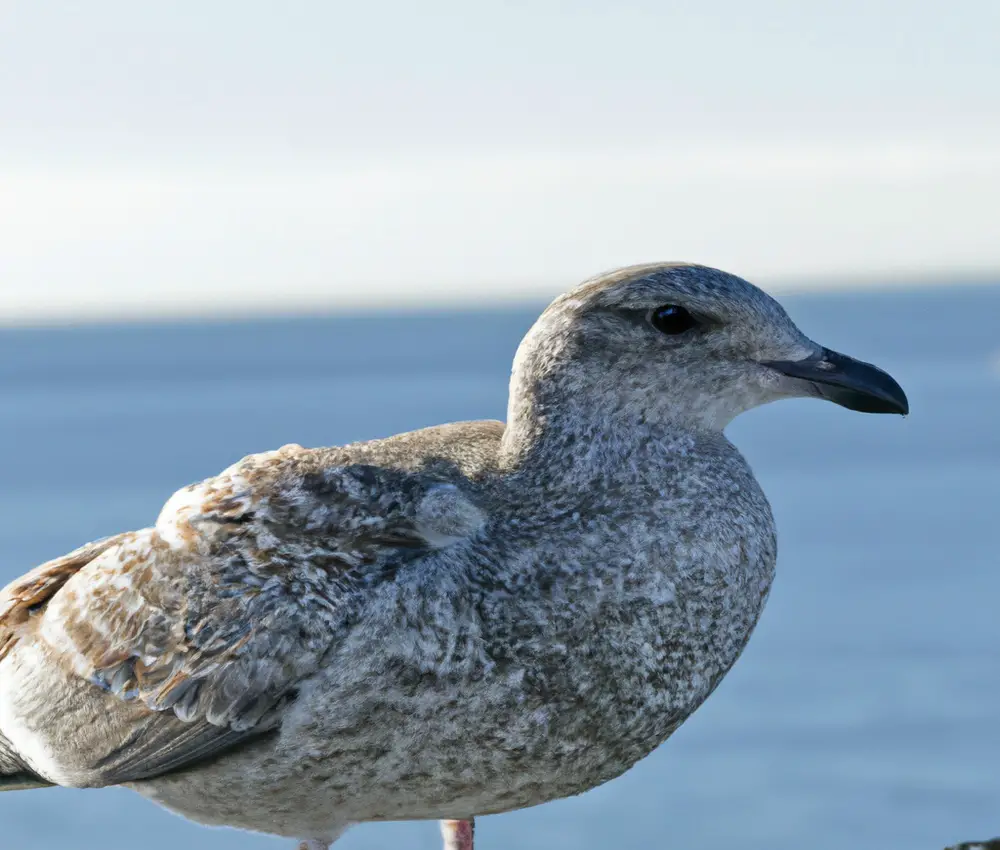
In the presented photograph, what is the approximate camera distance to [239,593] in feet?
13.2

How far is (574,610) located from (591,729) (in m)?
0.29

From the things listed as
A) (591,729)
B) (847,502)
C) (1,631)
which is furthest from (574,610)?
(847,502)

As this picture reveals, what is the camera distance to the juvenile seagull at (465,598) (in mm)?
3932

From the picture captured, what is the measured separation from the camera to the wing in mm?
3959

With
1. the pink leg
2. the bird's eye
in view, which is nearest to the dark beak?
the bird's eye

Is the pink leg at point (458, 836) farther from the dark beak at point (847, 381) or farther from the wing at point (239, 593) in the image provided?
the dark beak at point (847, 381)

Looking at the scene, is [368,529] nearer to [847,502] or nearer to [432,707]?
[432,707]

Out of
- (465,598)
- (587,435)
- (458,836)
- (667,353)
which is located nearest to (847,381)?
(667,353)

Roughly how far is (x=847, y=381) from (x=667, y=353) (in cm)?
46

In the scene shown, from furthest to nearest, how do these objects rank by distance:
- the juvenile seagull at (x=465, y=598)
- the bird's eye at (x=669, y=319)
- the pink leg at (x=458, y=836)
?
the pink leg at (x=458, y=836)
the bird's eye at (x=669, y=319)
the juvenile seagull at (x=465, y=598)

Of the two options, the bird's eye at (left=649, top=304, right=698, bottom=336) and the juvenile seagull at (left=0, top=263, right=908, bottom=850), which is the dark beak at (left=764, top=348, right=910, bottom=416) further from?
the bird's eye at (left=649, top=304, right=698, bottom=336)

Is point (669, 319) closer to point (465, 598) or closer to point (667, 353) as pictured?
point (667, 353)

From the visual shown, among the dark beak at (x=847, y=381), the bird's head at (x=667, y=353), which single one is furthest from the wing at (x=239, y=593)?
the dark beak at (x=847, y=381)

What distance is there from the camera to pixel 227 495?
4.19 m
